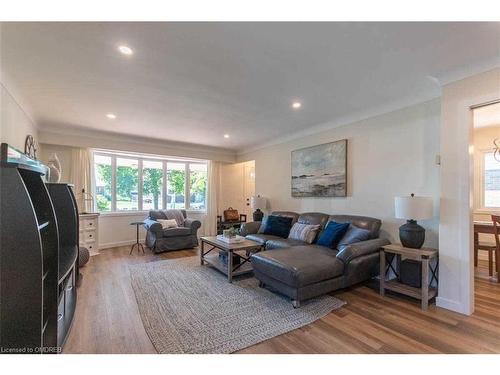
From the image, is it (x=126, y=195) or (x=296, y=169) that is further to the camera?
(x=126, y=195)

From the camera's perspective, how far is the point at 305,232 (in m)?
3.86

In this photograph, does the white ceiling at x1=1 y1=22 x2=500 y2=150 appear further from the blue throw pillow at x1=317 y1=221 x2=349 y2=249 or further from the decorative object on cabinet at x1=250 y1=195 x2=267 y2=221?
the decorative object on cabinet at x1=250 y1=195 x2=267 y2=221

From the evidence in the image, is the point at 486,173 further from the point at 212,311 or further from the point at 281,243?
the point at 212,311

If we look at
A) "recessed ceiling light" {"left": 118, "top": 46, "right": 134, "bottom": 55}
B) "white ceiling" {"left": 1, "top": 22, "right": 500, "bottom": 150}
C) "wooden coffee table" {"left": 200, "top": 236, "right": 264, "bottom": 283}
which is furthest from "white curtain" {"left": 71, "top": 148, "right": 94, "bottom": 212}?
"recessed ceiling light" {"left": 118, "top": 46, "right": 134, "bottom": 55}

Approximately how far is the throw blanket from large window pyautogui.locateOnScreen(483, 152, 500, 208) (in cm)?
629

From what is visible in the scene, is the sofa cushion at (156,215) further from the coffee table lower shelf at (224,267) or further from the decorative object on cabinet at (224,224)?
the coffee table lower shelf at (224,267)

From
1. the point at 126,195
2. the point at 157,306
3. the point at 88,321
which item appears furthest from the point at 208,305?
the point at 126,195

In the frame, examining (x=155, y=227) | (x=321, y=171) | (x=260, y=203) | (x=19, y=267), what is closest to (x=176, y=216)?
(x=155, y=227)

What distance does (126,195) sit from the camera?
576cm

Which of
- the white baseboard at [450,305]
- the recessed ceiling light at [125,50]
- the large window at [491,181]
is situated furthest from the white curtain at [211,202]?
the large window at [491,181]

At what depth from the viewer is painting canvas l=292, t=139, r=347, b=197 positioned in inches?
159

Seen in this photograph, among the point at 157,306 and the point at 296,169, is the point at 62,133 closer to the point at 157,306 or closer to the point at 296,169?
the point at 157,306

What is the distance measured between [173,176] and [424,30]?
5872 mm
